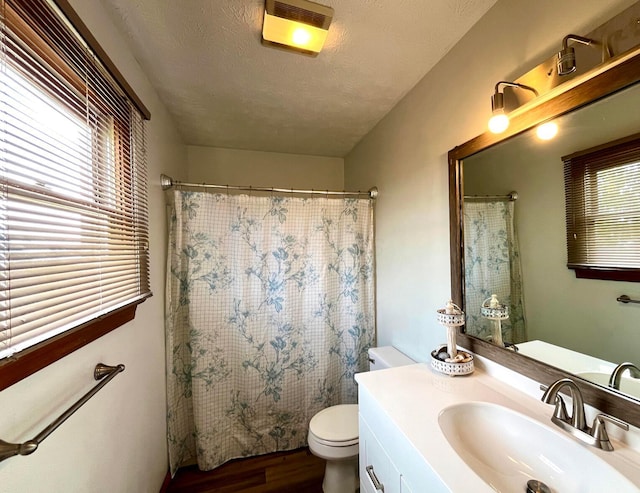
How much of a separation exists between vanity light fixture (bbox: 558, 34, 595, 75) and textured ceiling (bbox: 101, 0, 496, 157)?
45 centimetres

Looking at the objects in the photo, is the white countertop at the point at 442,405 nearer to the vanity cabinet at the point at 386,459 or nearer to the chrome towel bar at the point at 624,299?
the vanity cabinet at the point at 386,459

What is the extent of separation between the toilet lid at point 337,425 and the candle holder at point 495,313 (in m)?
0.94

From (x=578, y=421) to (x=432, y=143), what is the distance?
126 centimetres

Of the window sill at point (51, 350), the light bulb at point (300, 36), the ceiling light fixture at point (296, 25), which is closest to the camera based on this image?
the window sill at point (51, 350)

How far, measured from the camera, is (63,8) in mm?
761

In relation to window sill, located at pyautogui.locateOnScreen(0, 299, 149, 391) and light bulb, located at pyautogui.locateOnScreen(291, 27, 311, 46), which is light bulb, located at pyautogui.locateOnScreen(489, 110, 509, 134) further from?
window sill, located at pyautogui.locateOnScreen(0, 299, 149, 391)

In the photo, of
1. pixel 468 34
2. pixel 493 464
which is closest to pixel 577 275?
pixel 493 464

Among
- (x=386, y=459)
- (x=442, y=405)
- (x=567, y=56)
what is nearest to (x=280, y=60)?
(x=567, y=56)

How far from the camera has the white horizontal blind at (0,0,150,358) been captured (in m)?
0.59

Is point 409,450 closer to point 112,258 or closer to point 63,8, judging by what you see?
point 112,258

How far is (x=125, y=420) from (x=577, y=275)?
1.80m

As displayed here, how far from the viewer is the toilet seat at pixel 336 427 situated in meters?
1.48

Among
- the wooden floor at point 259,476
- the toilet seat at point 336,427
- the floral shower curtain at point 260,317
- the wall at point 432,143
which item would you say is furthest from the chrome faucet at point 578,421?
the wooden floor at point 259,476

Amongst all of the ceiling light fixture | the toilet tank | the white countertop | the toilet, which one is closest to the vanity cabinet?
the white countertop
